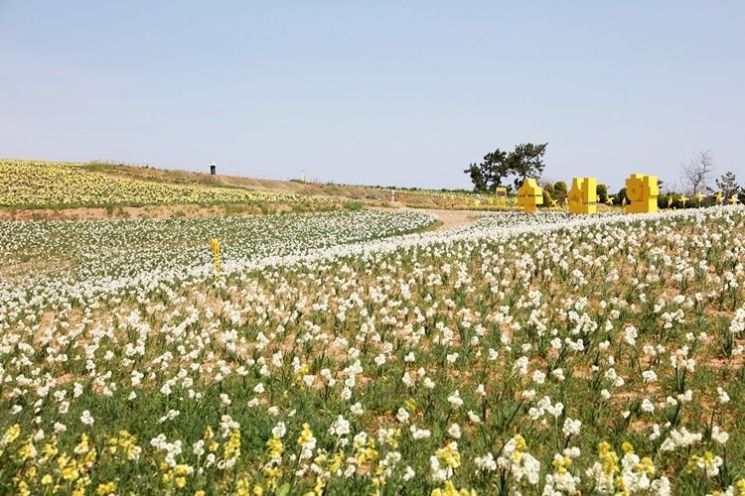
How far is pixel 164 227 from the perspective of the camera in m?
40.2

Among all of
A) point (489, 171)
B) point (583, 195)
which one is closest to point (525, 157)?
point (489, 171)

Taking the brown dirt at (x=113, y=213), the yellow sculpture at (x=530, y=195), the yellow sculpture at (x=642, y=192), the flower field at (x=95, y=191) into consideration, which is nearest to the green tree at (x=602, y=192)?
the yellow sculpture at (x=530, y=195)

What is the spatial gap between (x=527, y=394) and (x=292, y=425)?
250cm

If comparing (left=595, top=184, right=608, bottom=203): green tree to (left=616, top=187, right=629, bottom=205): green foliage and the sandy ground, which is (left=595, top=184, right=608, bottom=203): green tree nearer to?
(left=616, top=187, right=629, bottom=205): green foliage

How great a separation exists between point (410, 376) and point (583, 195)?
120 feet

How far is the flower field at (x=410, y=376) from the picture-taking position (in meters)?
5.02

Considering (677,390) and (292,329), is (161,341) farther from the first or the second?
(677,390)

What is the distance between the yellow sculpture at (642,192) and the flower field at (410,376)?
16167 mm

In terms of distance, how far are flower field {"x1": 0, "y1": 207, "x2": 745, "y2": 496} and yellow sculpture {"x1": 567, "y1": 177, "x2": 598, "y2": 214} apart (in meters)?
23.7

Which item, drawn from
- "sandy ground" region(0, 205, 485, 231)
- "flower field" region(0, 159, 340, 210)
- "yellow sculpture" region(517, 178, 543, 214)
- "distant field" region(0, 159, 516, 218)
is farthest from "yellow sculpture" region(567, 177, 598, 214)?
"flower field" region(0, 159, 340, 210)

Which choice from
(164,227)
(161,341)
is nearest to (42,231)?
(164,227)

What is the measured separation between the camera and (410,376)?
815 cm

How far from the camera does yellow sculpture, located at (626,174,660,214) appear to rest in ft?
108

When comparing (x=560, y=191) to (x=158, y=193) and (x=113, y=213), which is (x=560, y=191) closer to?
(x=158, y=193)
